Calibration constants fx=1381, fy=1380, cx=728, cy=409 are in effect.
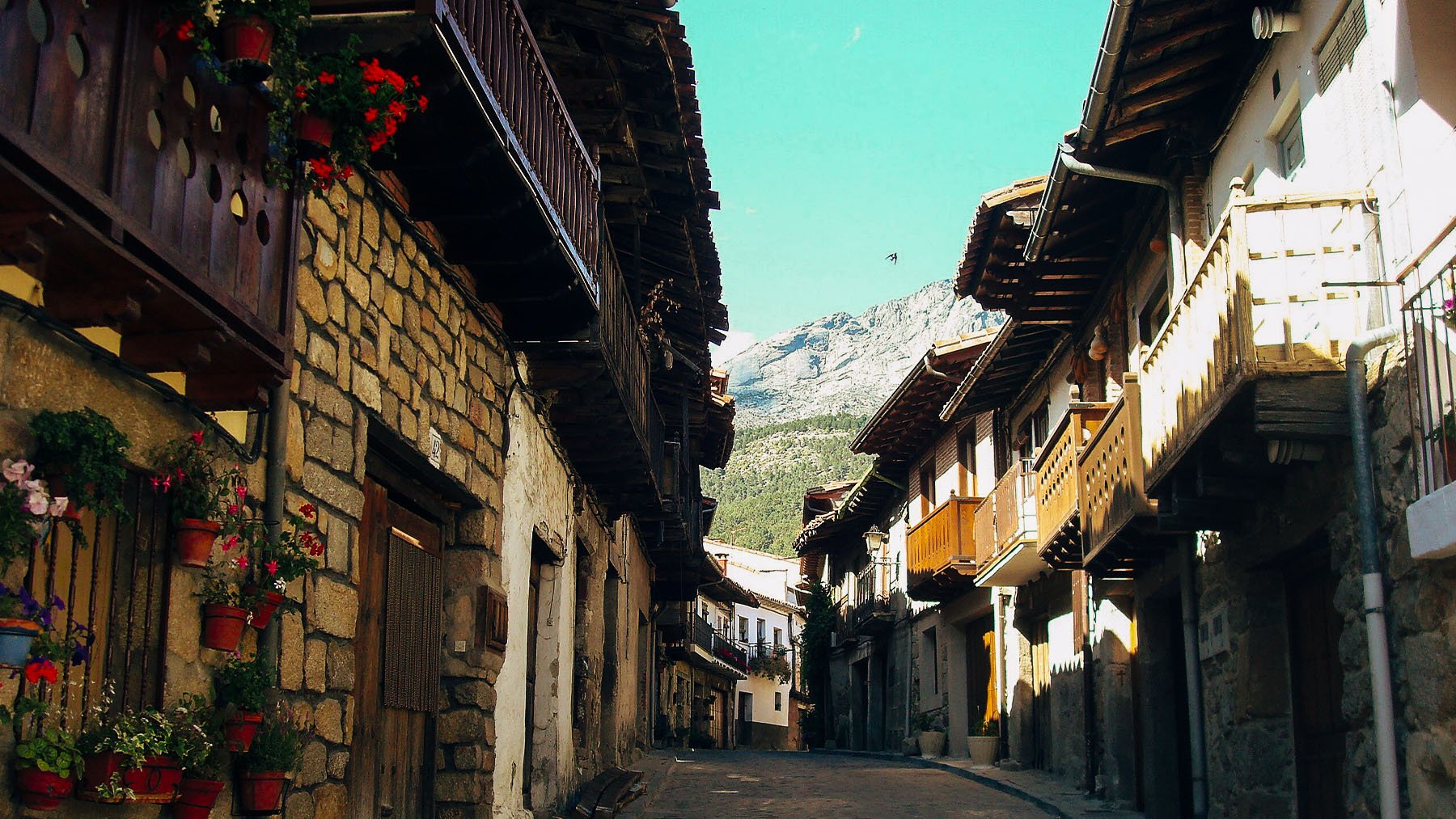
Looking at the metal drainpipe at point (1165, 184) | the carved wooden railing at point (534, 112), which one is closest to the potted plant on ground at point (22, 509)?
the carved wooden railing at point (534, 112)

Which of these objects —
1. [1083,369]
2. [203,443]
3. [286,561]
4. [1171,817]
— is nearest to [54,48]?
[203,443]

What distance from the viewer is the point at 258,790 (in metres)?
4.55

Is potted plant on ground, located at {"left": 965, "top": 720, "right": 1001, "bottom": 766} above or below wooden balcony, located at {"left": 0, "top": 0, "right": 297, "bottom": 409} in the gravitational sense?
below

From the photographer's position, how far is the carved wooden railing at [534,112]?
19.9ft

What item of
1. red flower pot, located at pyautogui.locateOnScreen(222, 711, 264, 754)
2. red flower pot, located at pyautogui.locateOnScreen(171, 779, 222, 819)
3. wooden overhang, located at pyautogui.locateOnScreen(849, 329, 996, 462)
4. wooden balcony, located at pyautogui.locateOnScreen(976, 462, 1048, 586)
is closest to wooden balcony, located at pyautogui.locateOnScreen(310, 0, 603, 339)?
red flower pot, located at pyautogui.locateOnScreen(222, 711, 264, 754)

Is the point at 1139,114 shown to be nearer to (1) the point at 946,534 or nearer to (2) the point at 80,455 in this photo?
(2) the point at 80,455

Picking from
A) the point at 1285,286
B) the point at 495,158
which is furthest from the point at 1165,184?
the point at 495,158

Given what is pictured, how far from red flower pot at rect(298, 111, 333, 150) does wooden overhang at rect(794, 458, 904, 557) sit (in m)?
21.0

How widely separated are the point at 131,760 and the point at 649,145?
6975 millimetres

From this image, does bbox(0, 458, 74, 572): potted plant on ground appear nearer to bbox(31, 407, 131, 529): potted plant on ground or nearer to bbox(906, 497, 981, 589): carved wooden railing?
bbox(31, 407, 131, 529): potted plant on ground

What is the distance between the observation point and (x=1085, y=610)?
14.4 meters

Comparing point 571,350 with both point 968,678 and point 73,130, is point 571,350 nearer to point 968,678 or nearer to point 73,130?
point 73,130

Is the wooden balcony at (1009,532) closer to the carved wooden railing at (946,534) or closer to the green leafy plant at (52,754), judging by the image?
the carved wooden railing at (946,534)

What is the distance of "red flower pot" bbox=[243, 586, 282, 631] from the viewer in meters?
4.64
